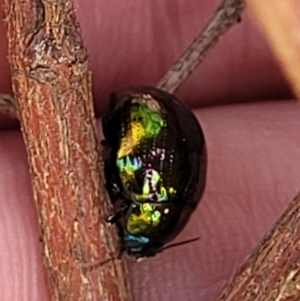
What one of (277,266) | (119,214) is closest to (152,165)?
(119,214)

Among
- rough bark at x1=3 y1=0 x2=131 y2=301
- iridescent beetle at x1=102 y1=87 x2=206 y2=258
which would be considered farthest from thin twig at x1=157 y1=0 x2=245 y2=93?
rough bark at x1=3 y1=0 x2=131 y2=301

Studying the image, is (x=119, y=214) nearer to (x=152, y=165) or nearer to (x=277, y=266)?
(x=152, y=165)

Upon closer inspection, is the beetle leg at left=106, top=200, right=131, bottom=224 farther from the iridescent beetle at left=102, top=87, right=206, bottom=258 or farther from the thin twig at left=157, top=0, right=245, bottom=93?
the thin twig at left=157, top=0, right=245, bottom=93

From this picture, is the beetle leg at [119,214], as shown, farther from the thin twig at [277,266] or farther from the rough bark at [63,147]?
the thin twig at [277,266]

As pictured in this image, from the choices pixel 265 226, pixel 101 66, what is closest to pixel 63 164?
pixel 265 226

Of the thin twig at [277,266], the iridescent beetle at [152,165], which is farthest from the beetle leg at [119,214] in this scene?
the thin twig at [277,266]
